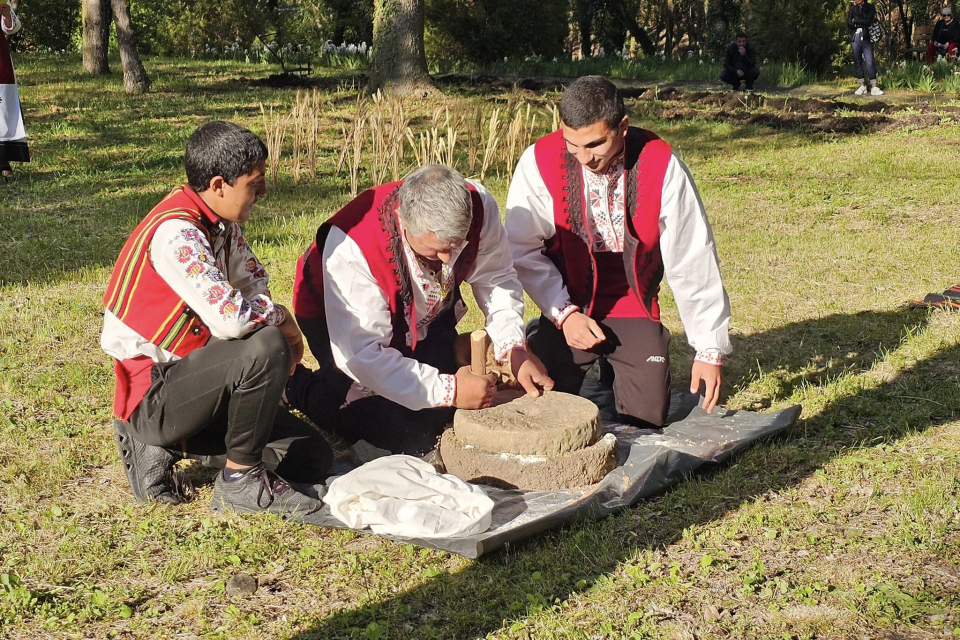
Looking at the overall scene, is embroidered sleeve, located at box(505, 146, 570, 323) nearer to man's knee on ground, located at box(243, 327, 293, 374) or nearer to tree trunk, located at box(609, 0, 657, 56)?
man's knee on ground, located at box(243, 327, 293, 374)

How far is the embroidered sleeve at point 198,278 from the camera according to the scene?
2941 mm

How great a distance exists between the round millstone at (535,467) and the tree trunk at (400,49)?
408 inches

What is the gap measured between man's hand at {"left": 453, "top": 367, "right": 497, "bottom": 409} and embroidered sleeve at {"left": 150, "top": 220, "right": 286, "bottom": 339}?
2.69ft

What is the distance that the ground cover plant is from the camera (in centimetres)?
277

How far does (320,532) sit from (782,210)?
5.70 m

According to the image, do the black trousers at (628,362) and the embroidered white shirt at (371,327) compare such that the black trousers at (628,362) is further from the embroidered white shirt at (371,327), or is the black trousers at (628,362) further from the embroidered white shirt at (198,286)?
the embroidered white shirt at (198,286)

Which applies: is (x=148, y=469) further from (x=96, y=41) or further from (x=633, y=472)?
(x=96, y=41)

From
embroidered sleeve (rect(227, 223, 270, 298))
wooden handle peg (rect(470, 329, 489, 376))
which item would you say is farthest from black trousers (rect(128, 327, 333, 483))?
wooden handle peg (rect(470, 329, 489, 376))

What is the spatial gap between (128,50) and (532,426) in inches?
493

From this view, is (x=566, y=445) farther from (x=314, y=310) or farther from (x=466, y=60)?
(x=466, y=60)

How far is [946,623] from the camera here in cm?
267

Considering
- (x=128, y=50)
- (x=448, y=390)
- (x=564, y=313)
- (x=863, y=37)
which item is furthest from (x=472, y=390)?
(x=128, y=50)

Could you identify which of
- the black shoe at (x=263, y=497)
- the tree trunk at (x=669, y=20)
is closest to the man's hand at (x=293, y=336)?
the black shoe at (x=263, y=497)

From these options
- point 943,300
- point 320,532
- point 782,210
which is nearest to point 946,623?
point 320,532
